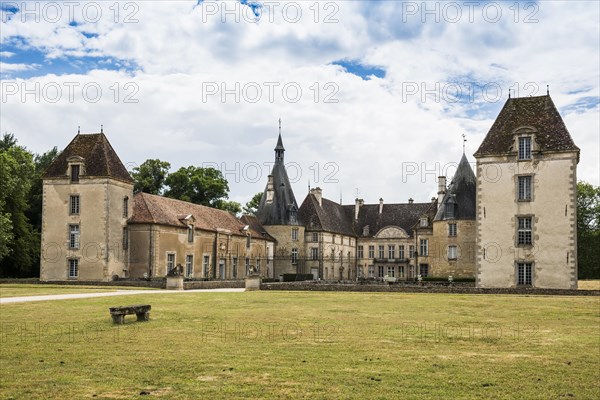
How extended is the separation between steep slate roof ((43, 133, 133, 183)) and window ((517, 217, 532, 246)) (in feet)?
81.3

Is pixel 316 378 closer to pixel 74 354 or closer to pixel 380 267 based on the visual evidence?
pixel 74 354

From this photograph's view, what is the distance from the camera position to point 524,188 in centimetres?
3569

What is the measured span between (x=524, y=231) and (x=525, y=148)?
4.56m

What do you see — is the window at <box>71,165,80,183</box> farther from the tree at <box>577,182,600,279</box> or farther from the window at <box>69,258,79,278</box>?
the tree at <box>577,182,600,279</box>

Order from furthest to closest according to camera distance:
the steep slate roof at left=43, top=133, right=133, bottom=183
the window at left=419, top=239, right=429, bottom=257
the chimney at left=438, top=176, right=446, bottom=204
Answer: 1. the window at left=419, top=239, right=429, bottom=257
2. the chimney at left=438, top=176, right=446, bottom=204
3. the steep slate roof at left=43, top=133, right=133, bottom=183

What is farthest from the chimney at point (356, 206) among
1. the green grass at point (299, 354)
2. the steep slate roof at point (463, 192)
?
the green grass at point (299, 354)

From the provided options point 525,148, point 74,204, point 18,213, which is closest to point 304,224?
point 74,204

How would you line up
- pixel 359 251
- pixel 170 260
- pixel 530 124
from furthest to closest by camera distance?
pixel 359 251 → pixel 170 260 → pixel 530 124

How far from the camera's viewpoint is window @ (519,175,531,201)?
3556 centimetres

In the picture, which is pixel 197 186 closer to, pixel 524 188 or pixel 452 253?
pixel 452 253

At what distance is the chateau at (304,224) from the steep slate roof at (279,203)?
0.32ft

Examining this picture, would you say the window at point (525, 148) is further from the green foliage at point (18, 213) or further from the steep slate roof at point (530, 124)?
the green foliage at point (18, 213)

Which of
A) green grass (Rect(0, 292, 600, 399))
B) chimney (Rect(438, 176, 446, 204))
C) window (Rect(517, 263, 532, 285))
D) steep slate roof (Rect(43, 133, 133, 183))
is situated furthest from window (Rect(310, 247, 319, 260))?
green grass (Rect(0, 292, 600, 399))

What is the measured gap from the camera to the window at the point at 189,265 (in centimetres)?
4566
